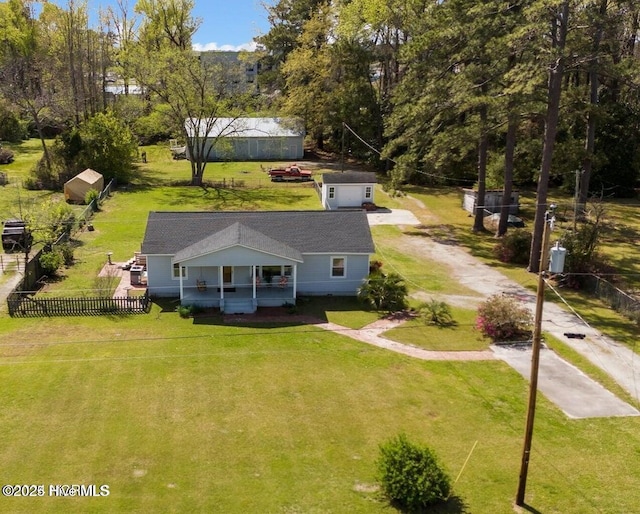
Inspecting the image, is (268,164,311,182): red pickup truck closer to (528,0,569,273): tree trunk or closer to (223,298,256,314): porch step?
(528,0,569,273): tree trunk

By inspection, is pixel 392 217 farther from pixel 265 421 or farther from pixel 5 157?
pixel 5 157

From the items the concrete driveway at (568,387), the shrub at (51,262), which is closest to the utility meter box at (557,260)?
the concrete driveway at (568,387)

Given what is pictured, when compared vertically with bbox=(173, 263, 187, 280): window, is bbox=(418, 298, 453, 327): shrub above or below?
below

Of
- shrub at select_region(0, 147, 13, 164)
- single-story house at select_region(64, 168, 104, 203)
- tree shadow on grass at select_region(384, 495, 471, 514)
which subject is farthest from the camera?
shrub at select_region(0, 147, 13, 164)

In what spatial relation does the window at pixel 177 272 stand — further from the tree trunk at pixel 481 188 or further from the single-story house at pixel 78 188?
the single-story house at pixel 78 188

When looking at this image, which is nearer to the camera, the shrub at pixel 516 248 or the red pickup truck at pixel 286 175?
the shrub at pixel 516 248

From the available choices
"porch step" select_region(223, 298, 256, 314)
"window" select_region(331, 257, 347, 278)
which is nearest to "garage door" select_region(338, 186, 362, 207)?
"window" select_region(331, 257, 347, 278)
